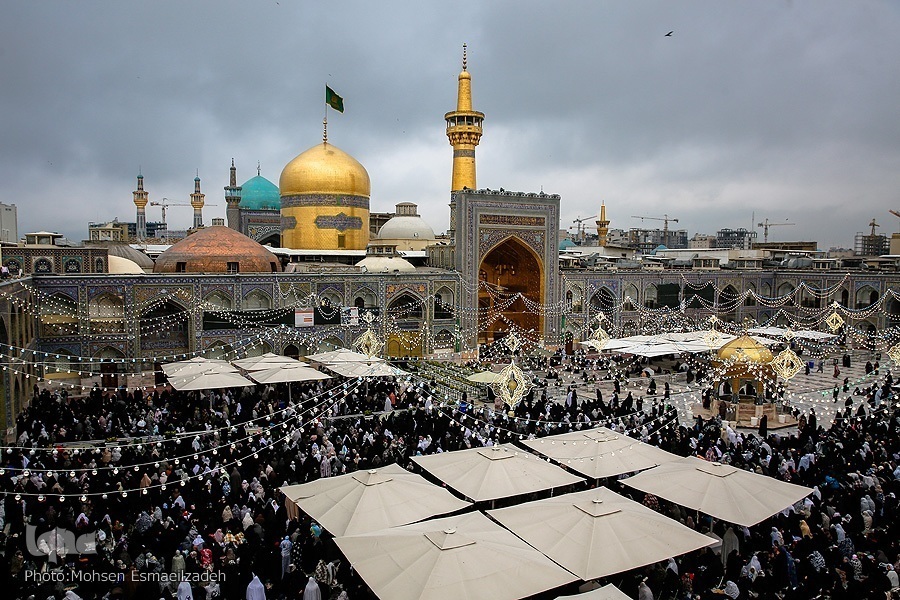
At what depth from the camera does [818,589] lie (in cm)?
739

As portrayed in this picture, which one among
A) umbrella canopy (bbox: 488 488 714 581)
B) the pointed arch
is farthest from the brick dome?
umbrella canopy (bbox: 488 488 714 581)

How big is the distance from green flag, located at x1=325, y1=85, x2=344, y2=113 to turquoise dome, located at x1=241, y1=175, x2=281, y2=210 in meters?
7.30

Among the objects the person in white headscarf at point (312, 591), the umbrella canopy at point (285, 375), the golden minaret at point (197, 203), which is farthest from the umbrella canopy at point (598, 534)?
the golden minaret at point (197, 203)

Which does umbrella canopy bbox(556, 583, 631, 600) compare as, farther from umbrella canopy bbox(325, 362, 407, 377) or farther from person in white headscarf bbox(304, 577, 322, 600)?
umbrella canopy bbox(325, 362, 407, 377)

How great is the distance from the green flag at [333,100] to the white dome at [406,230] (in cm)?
627

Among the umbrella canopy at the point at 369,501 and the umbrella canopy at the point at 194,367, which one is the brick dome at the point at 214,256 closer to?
the umbrella canopy at the point at 194,367

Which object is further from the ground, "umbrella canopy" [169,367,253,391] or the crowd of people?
"umbrella canopy" [169,367,253,391]

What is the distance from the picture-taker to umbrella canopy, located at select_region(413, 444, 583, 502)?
9234mm

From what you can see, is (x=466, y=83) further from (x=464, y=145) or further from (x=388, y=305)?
(x=388, y=305)

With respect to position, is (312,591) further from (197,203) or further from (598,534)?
(197,203)

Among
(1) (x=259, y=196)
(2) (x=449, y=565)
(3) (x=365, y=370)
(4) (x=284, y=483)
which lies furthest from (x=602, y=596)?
(1) (x=259, y=196)

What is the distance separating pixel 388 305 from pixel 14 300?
1215cm

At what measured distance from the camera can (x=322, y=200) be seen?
30.0 metres

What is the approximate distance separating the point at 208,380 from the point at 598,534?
10618mm
